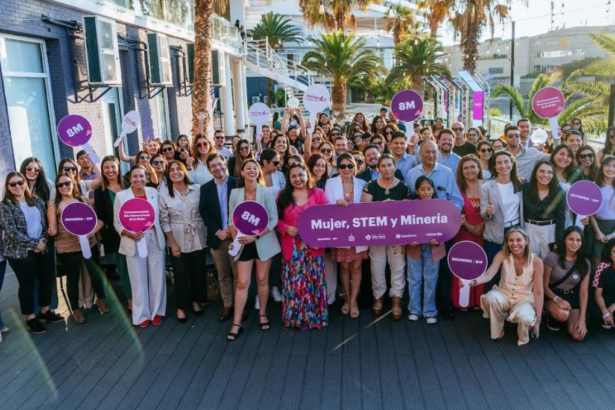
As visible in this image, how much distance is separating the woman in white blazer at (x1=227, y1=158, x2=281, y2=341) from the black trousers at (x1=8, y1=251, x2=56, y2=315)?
2.03 m

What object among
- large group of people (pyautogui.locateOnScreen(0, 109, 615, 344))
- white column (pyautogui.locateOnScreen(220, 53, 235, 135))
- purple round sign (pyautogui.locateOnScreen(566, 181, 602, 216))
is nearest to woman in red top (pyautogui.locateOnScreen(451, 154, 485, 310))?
large group of people (pyautogui.locateOnScreen(0, 109, 615, 344))

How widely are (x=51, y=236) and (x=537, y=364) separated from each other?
4.89 meters

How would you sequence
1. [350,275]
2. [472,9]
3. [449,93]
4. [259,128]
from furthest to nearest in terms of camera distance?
[472,9] → [449,93] → [259,128] → [350,275]

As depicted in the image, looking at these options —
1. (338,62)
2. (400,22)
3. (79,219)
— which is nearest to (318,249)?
(79,219)

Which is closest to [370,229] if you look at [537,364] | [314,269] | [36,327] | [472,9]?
[314,269]

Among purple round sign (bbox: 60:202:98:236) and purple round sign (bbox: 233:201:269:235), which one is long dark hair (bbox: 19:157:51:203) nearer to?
purple round sign (bbox: 60:202:98:236)

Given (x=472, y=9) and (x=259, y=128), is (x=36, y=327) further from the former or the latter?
(x=472, y=9)

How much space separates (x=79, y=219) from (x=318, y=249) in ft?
8.00

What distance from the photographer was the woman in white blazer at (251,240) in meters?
5.20

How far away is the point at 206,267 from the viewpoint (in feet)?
20.3


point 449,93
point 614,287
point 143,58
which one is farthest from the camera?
point 449,93

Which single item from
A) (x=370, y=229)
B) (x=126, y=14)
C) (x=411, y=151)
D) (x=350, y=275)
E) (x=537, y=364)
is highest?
(x=126, y=14)

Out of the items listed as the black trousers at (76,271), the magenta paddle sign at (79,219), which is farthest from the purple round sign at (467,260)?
the black trousers at (76,271)

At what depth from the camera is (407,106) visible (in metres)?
7.20
